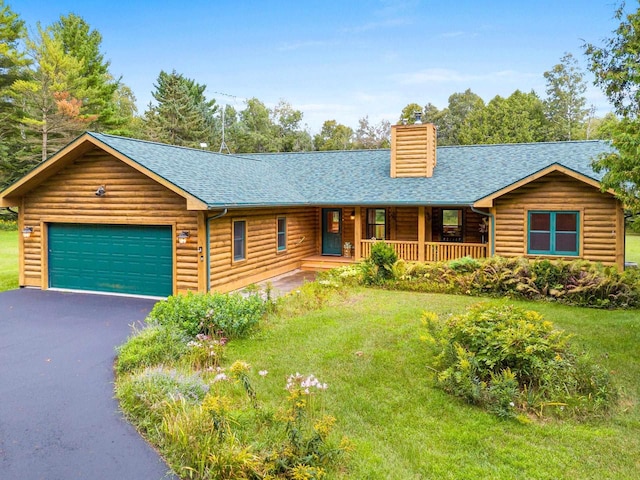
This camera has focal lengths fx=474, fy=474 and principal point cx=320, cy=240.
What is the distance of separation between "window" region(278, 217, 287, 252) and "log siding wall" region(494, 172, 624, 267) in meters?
6.87

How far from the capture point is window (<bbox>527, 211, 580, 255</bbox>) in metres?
13.5

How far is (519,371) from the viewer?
5.97 m

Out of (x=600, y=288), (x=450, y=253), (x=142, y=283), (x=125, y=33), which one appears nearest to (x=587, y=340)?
(x=600, y=288)

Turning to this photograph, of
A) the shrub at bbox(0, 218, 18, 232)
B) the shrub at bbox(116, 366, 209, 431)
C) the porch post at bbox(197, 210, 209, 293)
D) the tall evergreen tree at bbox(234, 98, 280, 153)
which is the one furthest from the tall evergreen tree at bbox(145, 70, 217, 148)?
the shrub at bbox(116, 366, 209, 431)

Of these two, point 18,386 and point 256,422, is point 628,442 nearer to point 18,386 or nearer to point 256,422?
point 256,422

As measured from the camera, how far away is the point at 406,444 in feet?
15.9

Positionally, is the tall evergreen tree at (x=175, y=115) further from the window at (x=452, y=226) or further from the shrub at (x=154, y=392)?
the shrub at (x=154, y=392)

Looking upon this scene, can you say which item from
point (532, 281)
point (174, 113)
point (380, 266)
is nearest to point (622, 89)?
point (532, 281)

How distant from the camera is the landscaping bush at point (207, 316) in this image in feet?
26.8

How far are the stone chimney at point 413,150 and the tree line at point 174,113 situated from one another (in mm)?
2727

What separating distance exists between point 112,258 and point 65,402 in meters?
7.23

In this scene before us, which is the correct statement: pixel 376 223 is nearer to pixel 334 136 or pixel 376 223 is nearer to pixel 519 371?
pixel 519 371

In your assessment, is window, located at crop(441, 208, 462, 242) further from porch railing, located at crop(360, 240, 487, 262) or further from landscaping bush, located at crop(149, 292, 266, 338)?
landscaping bush, located at crop(149, 292, 266, 338)

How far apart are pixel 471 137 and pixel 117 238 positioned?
36.0 m
